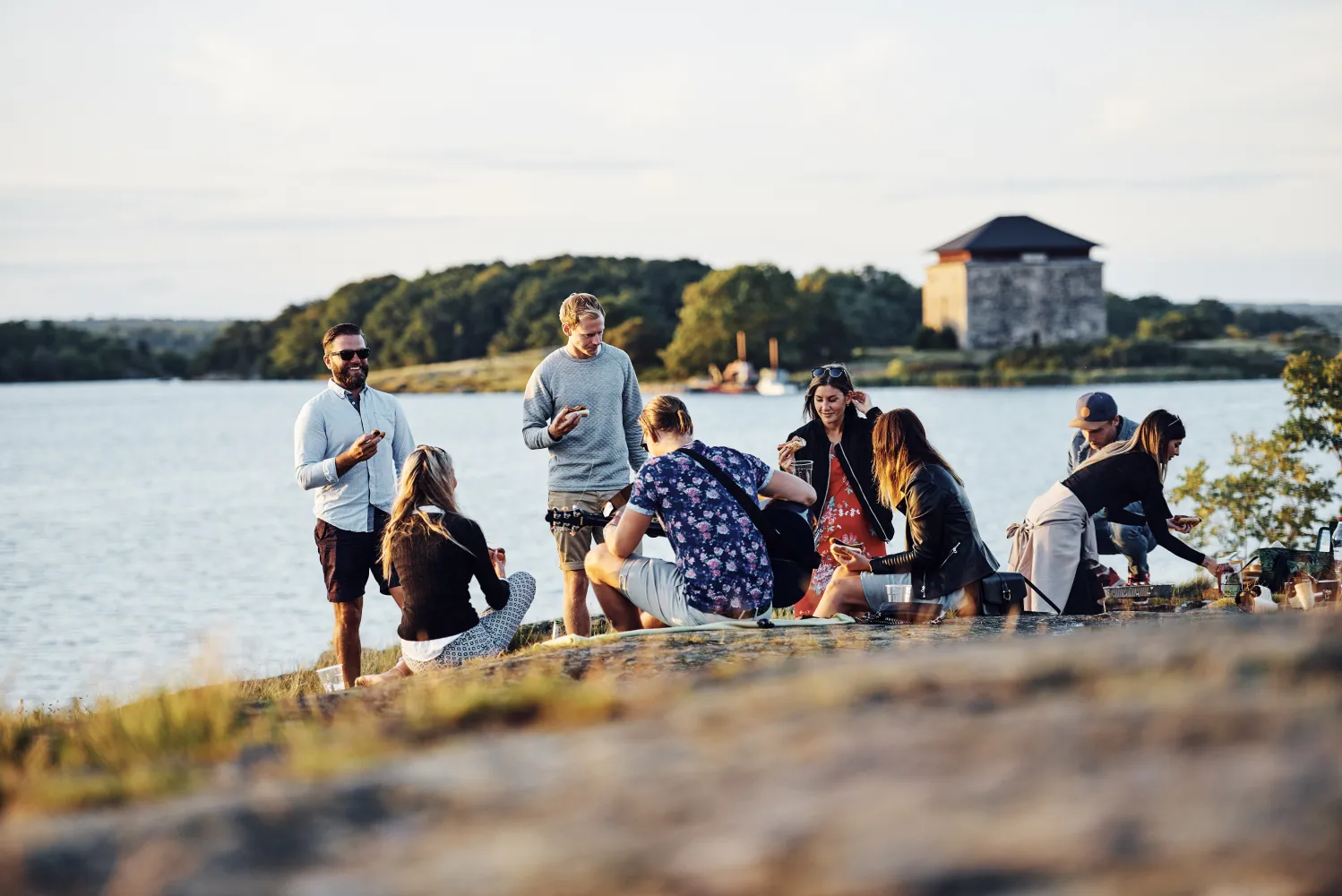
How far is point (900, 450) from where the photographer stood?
6570 mm

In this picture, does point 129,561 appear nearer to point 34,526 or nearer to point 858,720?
point 34,526

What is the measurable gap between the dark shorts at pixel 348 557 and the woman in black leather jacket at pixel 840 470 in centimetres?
206

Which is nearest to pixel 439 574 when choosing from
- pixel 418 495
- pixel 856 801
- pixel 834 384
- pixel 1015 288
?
pixel 418 495

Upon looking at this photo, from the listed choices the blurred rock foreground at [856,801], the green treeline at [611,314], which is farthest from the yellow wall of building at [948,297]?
the blurred rock foreground at [856,801]

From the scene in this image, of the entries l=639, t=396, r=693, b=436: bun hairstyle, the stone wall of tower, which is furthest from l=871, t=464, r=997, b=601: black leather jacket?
the stone wall of tower

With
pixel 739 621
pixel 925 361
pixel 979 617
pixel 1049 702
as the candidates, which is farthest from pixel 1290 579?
pixel 925 361

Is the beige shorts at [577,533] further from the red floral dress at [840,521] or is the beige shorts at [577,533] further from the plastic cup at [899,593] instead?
the plastic cup at [899,593]

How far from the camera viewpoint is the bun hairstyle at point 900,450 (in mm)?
6551

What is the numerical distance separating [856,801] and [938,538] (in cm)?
446

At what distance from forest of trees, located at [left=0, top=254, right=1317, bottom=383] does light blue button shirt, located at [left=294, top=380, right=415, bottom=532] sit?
3112 inches

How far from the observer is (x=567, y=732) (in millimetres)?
2914

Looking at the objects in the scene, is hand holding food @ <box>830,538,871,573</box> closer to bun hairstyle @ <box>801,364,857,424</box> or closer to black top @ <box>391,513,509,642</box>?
bun hairstyle @ <box>801,364,857,424</box>

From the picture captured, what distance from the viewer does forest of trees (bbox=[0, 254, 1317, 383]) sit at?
287ft

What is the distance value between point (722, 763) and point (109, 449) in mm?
56598
